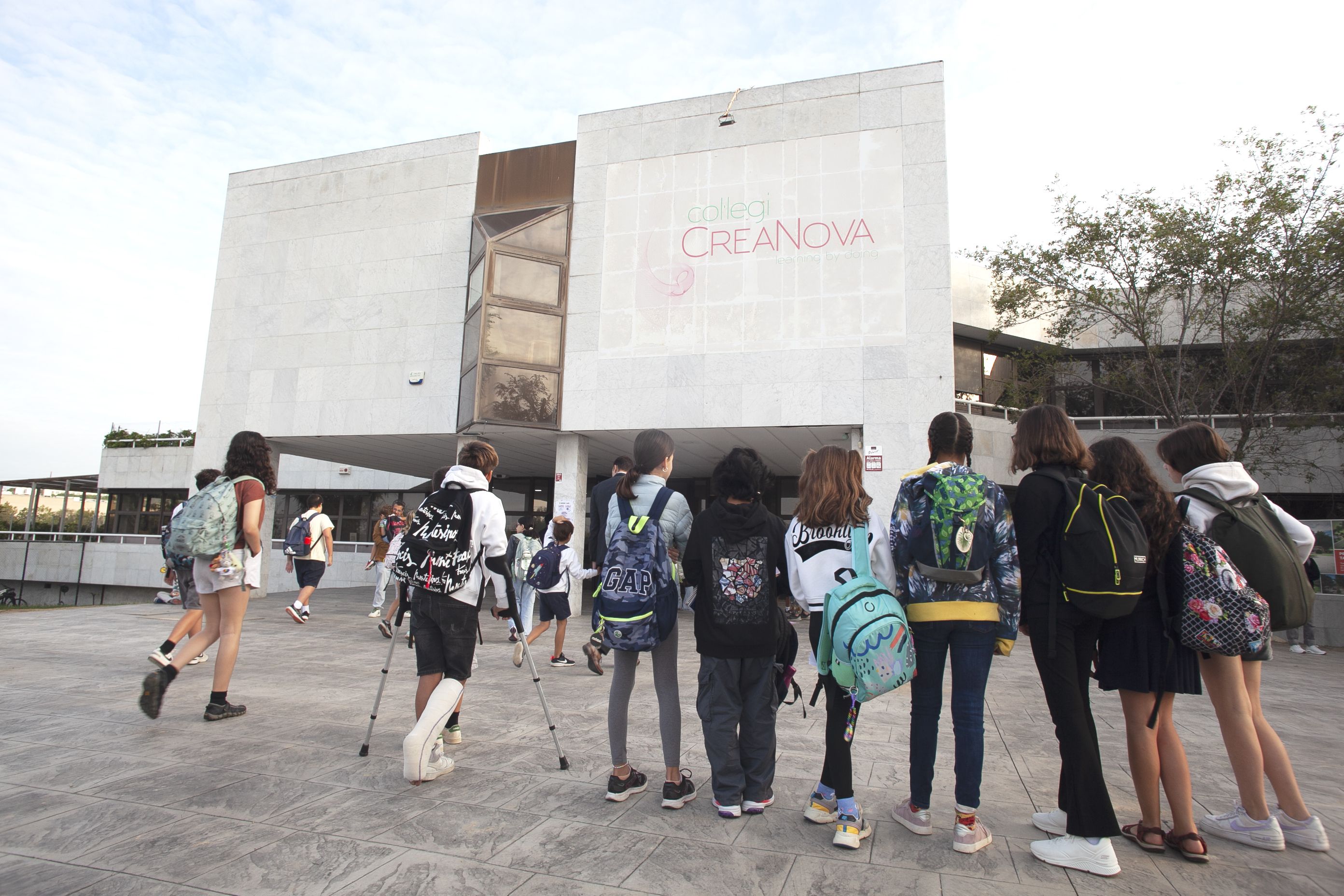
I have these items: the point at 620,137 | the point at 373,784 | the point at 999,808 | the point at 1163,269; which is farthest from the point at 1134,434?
the point at 373,784

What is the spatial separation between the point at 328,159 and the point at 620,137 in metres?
6.75

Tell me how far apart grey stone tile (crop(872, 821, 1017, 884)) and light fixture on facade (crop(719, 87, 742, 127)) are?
42.2ft

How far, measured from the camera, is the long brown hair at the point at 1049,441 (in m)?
3.04

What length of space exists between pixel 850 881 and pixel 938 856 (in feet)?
1.53

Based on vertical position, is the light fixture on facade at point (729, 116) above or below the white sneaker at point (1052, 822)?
above

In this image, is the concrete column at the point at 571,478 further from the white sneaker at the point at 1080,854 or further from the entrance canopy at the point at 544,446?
the white sneaker at the point at 1080,854

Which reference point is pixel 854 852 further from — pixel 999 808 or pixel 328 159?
pixel 328 159

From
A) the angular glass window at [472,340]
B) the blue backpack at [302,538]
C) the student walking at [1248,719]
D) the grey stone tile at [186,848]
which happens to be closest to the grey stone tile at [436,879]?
the grey stone tile at [186,848]

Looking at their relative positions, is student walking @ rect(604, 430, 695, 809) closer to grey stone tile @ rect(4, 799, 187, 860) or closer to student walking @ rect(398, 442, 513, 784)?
student walking @ rect(398, 442, 513, 784)

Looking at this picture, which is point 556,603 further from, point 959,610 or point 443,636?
point 959,610

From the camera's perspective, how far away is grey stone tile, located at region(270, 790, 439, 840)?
9.89 ft

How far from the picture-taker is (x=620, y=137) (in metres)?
14.1

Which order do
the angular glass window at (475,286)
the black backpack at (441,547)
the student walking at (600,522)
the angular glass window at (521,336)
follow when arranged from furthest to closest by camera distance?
the angular glass window at (475,286)
the angular glass window at (521,336)
the black backpack at (441,547)
the student walking at (600,522)

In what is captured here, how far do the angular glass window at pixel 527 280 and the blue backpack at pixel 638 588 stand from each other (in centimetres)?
1091
